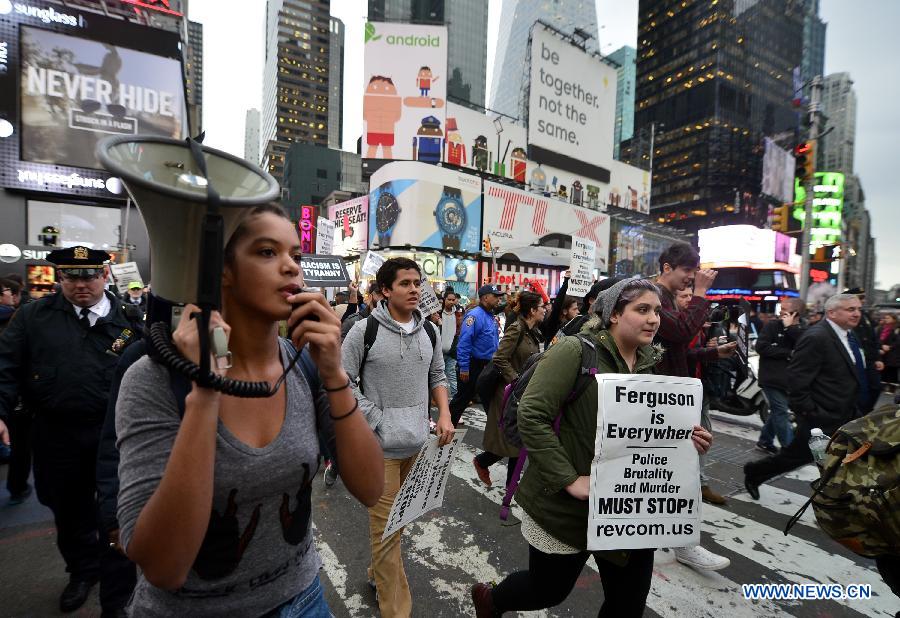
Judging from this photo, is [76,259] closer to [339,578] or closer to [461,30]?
[339,578]

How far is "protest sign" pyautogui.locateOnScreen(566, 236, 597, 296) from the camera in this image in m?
5.80

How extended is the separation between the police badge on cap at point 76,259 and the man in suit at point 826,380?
6313 mm

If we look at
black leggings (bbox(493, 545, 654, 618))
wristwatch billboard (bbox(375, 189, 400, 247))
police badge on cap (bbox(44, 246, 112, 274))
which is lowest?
black leggings (bbox(493, 545, 654, 618))

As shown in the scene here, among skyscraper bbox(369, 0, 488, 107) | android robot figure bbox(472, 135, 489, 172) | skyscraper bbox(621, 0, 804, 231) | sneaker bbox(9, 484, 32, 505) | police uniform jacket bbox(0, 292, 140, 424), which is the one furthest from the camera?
skyscraper bbox(369, 0, 488, 107)

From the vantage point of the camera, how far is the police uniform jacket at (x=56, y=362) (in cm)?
291

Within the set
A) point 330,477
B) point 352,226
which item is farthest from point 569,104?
point 330,477

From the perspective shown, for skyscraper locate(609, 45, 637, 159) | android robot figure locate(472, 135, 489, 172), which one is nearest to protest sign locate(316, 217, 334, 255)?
android robot figure locate(472, 135, 489, 172)

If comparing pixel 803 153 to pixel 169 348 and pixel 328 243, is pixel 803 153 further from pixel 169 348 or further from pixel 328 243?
pixel 169 348

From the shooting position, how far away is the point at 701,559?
136 inches

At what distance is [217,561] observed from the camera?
116cm

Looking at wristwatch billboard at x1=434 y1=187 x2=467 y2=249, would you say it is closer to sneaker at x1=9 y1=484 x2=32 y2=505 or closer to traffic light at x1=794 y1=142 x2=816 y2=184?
traffic light at x1=794 y1=142 x2=816 y2=184

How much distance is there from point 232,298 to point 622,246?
162ft

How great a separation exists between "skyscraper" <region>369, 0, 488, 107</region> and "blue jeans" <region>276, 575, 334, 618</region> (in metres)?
110
